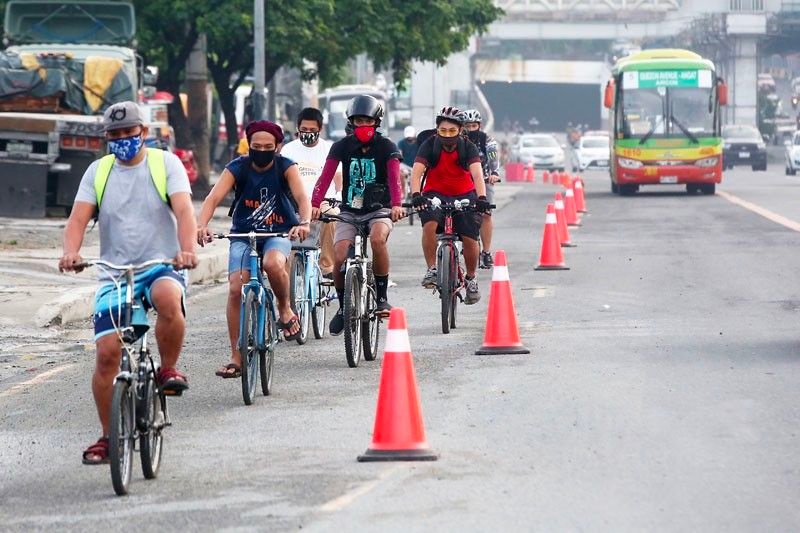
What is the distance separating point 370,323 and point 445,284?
1.59m

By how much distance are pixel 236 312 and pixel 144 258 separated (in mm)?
2544

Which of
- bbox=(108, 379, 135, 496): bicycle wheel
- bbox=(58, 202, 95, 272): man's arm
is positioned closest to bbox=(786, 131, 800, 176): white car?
bbox=(58, 202, 95, 272): man's arm

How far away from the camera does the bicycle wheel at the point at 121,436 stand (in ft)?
25.9

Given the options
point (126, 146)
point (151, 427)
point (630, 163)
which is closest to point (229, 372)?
point (151, 427)

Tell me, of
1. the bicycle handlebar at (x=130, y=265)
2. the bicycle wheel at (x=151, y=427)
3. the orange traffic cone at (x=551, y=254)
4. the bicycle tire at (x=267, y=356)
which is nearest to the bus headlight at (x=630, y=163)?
the orange traffic cone at (x=551, y=254)

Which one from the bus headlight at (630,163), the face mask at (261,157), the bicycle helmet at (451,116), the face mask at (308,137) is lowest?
the bus headlight at (630,163)

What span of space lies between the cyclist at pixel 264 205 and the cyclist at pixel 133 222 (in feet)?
7.84

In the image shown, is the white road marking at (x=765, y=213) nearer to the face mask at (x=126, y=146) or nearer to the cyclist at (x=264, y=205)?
the cyclist at (x=264, y=205)

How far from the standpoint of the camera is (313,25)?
3781 centimetres

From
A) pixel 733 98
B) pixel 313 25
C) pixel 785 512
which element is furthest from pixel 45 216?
pixel 733 98

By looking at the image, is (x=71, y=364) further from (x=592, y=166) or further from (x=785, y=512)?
(x=592, y=166)

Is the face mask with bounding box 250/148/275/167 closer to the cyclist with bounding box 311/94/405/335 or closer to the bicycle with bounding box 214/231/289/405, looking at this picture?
the bicycle with bounding box 214/231/289/405

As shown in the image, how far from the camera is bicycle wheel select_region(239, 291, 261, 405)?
1059 centimetres

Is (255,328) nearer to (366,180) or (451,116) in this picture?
(366,180)
